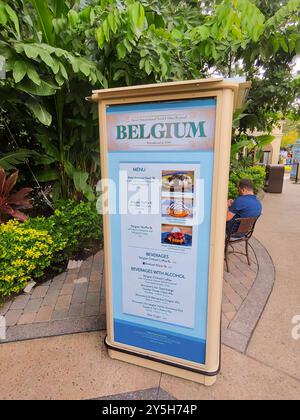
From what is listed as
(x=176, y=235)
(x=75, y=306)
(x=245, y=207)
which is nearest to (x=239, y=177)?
(x=245, y=207)

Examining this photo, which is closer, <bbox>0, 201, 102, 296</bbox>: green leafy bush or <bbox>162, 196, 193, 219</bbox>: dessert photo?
<bbox>162, 196, 193, 219</bbox>: dessert photo

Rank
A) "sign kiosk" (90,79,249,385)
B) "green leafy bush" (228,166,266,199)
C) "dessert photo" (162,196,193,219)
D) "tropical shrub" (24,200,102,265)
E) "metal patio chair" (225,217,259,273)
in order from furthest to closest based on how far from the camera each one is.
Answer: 1. "green leafy bush" (228,166,266,199)
2. "metal patio chair" (225,217,259,273)
3. "tropical shrub" (24,200,102,265)
4. "dessert photo" (162,196,193,219)
5. "sign kiosk" (90,79,249,385)

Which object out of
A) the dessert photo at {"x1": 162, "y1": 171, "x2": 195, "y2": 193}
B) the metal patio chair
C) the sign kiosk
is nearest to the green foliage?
the sign kiosk

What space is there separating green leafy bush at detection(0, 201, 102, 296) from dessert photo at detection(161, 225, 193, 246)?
72.9 inches

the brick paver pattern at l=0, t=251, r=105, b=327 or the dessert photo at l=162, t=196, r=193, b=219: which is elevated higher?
the dessert photo at l=162, t=196, r=193, b=219

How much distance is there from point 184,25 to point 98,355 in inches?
192

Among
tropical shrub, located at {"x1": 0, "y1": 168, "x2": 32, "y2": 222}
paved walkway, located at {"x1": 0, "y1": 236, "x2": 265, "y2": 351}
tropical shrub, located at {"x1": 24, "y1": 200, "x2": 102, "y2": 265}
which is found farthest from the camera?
tropical shrub, located at {"x1": 24, "y1": 200, "x2": 102, "y2": 265}

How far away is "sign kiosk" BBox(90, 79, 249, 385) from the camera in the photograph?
1637mm

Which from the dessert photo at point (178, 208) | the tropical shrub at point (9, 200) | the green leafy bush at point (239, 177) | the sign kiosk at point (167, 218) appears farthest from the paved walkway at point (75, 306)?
the green leafy bush at point (239, 177)

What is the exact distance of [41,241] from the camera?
313 centimetres

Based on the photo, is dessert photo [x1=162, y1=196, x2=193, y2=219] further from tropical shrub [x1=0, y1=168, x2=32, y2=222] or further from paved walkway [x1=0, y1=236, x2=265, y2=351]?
tropical shrub [x1=0, y1=168, x2=32, y2=222]

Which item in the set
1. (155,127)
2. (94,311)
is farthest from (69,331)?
(155,127)

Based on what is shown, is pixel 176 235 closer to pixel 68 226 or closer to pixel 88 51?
pixel 68 226

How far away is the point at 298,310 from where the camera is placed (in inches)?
118
